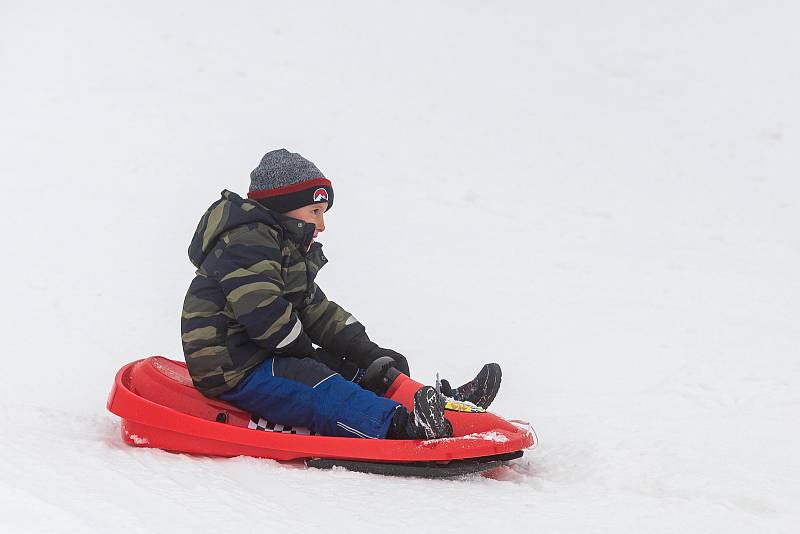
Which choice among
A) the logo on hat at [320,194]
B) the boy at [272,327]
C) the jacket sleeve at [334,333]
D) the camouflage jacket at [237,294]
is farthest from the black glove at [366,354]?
the logo on hat at [320,194]

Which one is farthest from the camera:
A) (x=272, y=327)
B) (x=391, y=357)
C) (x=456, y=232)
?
(x=456, y=232)

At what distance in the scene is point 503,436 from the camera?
3320mm

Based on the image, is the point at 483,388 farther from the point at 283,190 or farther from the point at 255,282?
the point at 283,190

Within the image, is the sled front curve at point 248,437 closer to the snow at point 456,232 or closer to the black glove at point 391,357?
the snow at point 456,232

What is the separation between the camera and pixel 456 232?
7078mm

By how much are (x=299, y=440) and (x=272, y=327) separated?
41 cm

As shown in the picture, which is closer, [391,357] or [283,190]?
[283,190]

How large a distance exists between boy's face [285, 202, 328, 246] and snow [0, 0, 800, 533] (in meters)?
0.93

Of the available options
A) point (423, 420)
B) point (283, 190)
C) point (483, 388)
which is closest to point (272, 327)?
point (283, 190)

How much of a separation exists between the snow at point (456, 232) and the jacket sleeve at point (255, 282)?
467mm

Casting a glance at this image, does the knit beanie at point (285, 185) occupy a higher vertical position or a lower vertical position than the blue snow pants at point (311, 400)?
higher

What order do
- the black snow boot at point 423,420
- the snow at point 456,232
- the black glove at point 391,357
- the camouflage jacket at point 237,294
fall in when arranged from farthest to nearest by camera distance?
the black glove at point 391,357 → the camouflage jacket at point 237,294 → the black snow boot at point 423,420 → the snow at point 456,232

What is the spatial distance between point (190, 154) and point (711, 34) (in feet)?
20.9

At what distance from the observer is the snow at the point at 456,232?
3.04m
